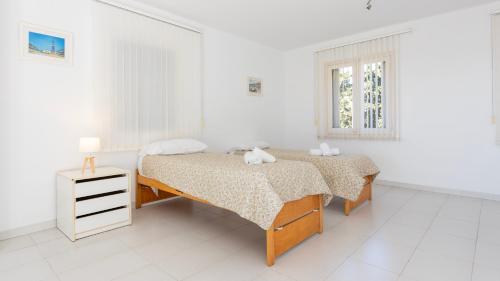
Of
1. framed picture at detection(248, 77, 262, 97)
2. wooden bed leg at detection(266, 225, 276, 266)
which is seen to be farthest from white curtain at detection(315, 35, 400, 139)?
wooden bed leg at detection(266, 225, 276, 266)

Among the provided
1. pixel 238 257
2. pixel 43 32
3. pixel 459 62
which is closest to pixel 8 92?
pixel 43 32

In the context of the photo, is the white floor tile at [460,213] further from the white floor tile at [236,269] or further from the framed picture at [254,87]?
the framed picture at [254,87]

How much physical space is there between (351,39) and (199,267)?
445 centimetres

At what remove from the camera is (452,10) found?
12.3ft

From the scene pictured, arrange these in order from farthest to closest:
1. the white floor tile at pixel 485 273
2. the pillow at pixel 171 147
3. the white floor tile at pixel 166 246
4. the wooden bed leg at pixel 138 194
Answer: the wooden bed leg at pixel 138 194, the pillow at pixel 171 147, the white floor tile at pixel 166 246, the white floor tile at pixel 485 273

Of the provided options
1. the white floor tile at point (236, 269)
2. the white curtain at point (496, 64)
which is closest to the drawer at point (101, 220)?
the white floor tile at point (236, 269)

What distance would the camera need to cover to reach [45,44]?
105 inches

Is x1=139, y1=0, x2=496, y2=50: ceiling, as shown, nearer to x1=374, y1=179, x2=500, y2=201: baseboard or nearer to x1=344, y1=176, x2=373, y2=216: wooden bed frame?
x1=344, y1=176, x2=373, y2=216: wooden bed frame

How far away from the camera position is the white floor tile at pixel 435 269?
177cm

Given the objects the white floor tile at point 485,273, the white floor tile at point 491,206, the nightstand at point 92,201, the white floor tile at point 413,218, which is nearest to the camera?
the white floor tile at point 485,273

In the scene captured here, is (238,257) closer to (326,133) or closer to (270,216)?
(270,216)

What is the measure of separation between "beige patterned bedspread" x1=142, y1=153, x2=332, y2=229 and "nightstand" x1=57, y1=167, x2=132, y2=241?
1.69 feet

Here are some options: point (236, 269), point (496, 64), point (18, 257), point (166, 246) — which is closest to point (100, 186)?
point (18, 257)

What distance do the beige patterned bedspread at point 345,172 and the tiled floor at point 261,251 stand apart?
301 mm
